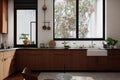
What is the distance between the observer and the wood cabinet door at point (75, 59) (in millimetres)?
7426

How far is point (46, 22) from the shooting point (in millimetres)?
8039

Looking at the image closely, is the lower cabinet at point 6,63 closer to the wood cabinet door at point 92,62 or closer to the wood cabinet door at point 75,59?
the wood cabinet door at point 75,59

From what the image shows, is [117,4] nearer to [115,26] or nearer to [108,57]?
[115,26]

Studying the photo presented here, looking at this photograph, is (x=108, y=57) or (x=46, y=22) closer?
(x=108, y=57)

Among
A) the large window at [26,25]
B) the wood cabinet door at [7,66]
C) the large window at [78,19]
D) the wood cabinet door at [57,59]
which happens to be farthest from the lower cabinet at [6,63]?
the large window at [78,19]

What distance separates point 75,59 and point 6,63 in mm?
2400

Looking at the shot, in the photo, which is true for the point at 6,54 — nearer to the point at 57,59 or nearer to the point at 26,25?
the point at 57,59

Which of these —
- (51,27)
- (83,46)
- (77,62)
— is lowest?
(77,62)

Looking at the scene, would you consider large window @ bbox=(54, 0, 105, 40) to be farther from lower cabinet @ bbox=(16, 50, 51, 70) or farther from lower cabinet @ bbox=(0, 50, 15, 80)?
lower cabinet @ bbox=(0, 50, 15, 80)

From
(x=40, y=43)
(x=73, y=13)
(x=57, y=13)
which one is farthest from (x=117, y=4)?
(x=40, y=43)

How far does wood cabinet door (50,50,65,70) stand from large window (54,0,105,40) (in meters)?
0.90

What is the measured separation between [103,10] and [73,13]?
1.15 m

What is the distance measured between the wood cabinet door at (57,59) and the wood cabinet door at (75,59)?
6.0 inches

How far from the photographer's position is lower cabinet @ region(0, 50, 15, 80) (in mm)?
5965
